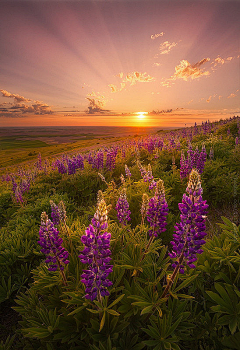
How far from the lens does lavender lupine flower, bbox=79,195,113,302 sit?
1.91 metres

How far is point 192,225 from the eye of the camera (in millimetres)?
2041

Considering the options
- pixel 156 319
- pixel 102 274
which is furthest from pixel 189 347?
pixel 102 274

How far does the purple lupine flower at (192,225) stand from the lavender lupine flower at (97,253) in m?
0.78

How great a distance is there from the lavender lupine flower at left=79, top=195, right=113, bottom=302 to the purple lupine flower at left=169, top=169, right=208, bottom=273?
0.78m

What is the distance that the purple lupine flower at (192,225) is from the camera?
1985 millimetres

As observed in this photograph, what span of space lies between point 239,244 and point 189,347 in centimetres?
160

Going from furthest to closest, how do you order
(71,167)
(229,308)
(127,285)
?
(71,167) → (127,285) → (229,308)

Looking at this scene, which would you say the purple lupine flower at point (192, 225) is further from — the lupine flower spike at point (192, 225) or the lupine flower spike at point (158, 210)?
the lupine flower spike at point (158, 210)

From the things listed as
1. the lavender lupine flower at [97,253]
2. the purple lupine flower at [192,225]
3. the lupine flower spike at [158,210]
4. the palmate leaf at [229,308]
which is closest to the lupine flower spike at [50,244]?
the lavender lupine flower at [97,253]

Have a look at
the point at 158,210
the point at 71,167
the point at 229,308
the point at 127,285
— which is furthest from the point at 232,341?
the point at 71,167

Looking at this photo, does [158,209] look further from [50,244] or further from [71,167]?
[71,167]

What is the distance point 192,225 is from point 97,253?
1151 millimetres

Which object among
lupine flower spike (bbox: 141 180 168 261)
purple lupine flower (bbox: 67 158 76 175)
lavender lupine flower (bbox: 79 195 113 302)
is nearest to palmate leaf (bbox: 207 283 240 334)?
lupine flower spike (bbox: 141 180 168 261)

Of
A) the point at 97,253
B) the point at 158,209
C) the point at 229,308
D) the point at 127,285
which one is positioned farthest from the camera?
the point at 158,209
